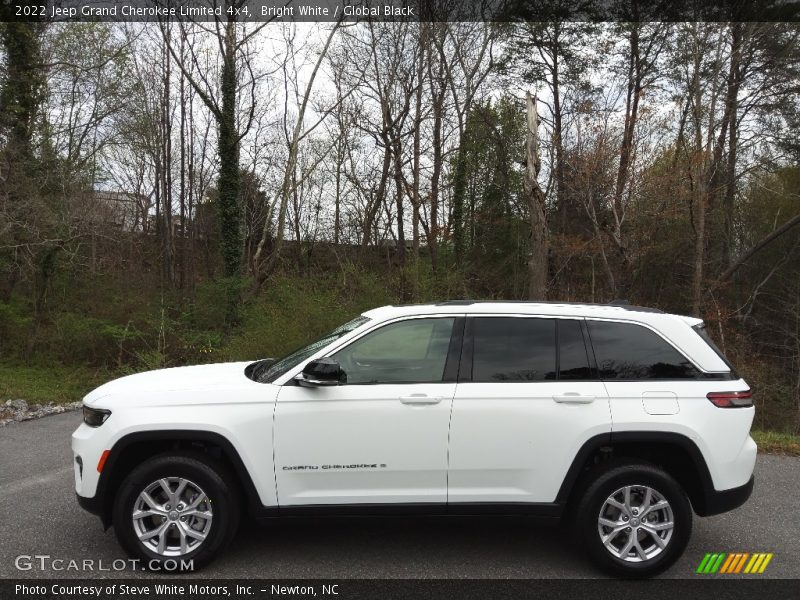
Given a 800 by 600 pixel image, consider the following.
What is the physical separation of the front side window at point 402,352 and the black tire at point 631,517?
4.07ft

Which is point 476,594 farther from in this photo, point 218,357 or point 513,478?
point 218,357

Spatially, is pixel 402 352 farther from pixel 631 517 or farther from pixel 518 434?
pixel 631 517

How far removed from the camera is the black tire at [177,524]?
11.8 ft

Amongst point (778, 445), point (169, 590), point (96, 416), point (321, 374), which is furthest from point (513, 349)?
point (778, 445)

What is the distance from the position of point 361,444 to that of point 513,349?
46.8 inches

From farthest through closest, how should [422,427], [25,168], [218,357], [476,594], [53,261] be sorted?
[53,261] < [25,168] < [218,357] < [422,427] < [476,594]

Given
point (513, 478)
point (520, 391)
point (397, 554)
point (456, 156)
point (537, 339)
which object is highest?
point (456, 156)

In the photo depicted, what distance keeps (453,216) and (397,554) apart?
23.2 meters

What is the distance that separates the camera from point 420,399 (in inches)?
145

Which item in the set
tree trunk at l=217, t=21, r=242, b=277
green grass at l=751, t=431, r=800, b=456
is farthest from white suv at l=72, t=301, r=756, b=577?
tree trunk at l=217, t=21, r=242, b=277

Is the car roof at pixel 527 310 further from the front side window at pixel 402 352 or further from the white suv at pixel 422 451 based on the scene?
the white suv at pixel 422 451

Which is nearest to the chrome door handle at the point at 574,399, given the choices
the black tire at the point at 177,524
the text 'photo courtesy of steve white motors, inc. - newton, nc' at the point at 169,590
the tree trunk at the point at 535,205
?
the text 'photo courtesy of steve white motors, inc. - newton, nc' at the point at 169,590

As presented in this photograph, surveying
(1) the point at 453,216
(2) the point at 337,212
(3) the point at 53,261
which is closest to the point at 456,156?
(1) the point at 453,216

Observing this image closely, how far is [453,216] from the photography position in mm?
26312
